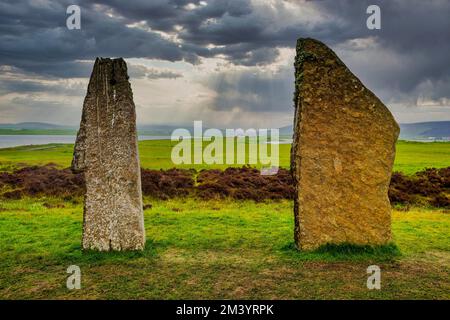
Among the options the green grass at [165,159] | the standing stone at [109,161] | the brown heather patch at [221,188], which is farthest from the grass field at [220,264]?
the green grass at [165,159]

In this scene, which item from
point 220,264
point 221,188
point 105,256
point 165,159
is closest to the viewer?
point 220,264

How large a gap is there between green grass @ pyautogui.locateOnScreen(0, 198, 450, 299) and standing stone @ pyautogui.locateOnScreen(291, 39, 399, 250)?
2.69 ft

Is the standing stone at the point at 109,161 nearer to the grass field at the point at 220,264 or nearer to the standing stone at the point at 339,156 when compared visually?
the grass field at the point at 220,264

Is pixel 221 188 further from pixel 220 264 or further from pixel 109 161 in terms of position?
pixel 220 264

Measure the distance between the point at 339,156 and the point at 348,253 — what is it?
2661mm

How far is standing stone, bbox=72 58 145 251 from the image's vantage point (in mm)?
11047

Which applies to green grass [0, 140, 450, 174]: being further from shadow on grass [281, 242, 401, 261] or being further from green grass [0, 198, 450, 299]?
shadow on grass [281, 242, 401, 261]

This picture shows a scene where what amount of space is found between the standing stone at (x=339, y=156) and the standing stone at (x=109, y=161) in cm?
463

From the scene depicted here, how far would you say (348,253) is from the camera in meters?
11.1

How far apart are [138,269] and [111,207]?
1983mm

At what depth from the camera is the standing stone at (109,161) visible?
11047 millimetres

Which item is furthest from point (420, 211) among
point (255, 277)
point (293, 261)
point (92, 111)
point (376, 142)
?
point (92, 111)

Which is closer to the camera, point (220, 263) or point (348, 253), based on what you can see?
point (220, 263)

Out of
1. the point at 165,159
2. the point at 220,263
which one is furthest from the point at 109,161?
the point at 165,159
